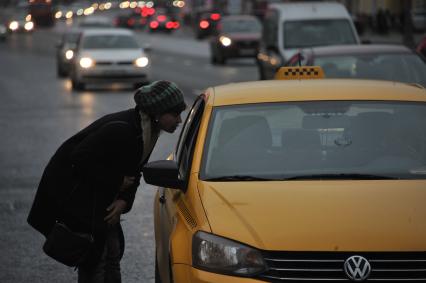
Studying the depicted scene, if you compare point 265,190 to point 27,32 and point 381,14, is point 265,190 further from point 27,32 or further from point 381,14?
point 27,32

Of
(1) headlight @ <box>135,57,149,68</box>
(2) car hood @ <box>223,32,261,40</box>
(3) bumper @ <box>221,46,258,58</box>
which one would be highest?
(1) headlight @ <box>135,57,149,68</box>

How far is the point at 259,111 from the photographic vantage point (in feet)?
23.1

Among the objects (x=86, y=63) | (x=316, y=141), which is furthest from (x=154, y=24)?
(x=316, y=141)

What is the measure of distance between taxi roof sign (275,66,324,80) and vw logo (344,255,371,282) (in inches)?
170

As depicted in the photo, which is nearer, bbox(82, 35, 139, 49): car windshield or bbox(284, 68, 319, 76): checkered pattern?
bbox(284, 68, 319, 76): checkered pattern

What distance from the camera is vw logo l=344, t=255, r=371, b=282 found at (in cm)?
543

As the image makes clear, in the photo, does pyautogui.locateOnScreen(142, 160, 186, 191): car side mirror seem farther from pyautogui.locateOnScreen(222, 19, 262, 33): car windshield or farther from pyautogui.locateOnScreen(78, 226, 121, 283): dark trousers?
pyautogui.locateOnScreen(222, 19, 262, 33): car windshield

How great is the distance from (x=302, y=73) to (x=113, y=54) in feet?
68.1

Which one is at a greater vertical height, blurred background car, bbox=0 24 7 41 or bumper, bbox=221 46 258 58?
bumper, bbox=221 46 258 58

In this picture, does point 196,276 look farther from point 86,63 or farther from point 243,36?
point 243,36

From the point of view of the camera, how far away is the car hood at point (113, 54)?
99.8 feet

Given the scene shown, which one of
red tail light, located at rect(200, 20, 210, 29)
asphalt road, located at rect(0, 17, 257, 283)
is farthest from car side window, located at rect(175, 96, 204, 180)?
red tail light, located at rect(200, 20, 210, 29)

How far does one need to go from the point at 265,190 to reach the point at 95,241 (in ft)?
3.02

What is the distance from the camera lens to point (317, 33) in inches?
914
